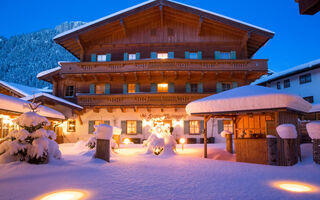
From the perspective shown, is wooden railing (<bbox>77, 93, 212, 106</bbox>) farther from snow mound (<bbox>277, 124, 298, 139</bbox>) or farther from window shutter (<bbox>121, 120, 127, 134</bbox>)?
snow mound (<bbox>277, 124, 298, 139</bbox>)

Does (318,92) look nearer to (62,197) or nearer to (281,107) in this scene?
(281,107)

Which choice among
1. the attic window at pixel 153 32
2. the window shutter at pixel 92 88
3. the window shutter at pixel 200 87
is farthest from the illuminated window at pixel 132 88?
the window shutter at pixel 200 87

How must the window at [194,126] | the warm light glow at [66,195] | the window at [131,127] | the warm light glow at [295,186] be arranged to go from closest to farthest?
1. the warm light glow at [66,195]
2. the warm light glow at [295,186]
3. the window at [194,126]
4. the window at [131,127]

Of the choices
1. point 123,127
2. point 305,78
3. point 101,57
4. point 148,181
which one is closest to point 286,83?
point 305,78

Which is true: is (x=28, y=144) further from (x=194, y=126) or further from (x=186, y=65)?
(x=194, y=126)

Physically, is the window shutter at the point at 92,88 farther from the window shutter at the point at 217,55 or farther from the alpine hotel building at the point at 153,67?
the window shutter at the point at 217,55

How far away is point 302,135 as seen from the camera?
13102mm

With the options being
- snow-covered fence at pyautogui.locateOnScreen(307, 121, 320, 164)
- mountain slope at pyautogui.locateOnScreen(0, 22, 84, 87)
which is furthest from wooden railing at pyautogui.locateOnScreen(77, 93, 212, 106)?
mountain slope at pyautogui.locateOnScreen(0, 22, 84, 87)

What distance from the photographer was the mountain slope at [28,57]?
88875 millimetres

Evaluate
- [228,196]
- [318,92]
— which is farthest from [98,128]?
[318,92]

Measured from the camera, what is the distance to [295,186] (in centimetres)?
491

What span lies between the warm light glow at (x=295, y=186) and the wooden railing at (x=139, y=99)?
12.7 metres

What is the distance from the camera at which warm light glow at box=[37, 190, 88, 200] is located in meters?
4.04

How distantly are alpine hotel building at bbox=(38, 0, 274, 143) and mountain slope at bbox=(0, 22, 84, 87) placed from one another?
259 feet
